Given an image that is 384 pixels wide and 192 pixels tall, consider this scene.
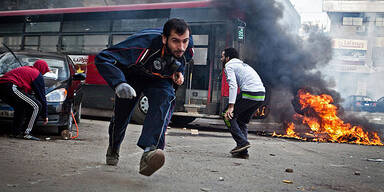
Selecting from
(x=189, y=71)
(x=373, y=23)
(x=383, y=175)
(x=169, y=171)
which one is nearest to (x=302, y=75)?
(x=189, y=71)

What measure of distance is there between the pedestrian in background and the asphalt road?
1.00 ft

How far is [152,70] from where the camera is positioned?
3912 mm

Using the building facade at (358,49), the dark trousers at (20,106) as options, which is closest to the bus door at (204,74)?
the dark trousers at (20,106)

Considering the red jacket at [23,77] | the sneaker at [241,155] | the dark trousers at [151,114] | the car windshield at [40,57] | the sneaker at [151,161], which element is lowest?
the sneaker at [241,155]

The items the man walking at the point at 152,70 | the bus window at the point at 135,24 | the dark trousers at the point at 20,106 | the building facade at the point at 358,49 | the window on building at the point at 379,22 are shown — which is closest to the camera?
the man walking at the point at 152,70

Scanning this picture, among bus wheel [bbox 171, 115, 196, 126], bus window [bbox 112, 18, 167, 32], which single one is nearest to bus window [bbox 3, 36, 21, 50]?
bus window [bbox 112, 18, 167, 32]

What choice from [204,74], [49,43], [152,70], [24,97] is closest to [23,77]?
[24,97]

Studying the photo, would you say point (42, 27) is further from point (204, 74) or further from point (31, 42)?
point (204, 74)

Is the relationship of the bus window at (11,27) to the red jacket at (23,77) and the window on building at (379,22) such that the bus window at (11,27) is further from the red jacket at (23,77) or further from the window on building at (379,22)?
the window on building at (379,22)

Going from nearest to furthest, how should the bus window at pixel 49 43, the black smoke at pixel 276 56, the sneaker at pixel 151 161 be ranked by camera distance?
the sneaker at pixel 151 161 → the black smoke at pixel 276 56 → the bus window at pixel 49 43

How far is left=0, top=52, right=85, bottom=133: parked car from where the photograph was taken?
7.15 metres

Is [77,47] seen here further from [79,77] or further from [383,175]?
[383,175]

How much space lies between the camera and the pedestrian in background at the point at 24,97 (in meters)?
6.57

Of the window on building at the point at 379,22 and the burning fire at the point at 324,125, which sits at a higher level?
the window on building at the point at 379,22
